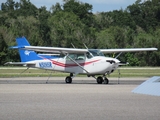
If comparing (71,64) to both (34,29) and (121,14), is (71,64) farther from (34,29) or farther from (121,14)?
(121,14)

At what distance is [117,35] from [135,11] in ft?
169

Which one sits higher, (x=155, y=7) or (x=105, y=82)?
(x=155, y=7)

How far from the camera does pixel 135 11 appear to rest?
140750 millimetres

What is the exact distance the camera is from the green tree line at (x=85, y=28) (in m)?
76.4

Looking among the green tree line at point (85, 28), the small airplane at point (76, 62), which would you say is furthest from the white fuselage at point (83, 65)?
the green tree line at point (85, 28)

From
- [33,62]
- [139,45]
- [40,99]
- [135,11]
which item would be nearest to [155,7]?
[135,11]

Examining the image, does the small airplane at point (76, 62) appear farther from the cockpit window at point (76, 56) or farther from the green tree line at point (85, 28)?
the green tree line at point (85, 28)

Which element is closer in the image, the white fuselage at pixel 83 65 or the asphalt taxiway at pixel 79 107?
the asphalt taxiway at pixel 79 107

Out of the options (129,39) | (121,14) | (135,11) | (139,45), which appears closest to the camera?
(139,45)

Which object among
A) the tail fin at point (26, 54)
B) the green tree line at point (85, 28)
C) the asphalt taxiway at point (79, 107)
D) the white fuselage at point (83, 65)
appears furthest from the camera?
the green tree line at point (85, 28)

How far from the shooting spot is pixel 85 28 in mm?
94062

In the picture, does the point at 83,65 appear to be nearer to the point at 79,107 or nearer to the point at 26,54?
the point at 26,54

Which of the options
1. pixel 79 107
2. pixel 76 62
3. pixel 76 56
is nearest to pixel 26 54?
pixel 76 56

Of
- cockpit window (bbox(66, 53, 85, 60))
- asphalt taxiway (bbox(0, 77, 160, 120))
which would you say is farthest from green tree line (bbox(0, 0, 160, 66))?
asphalt taxiway (bbox(0, 77, 160, 120))
